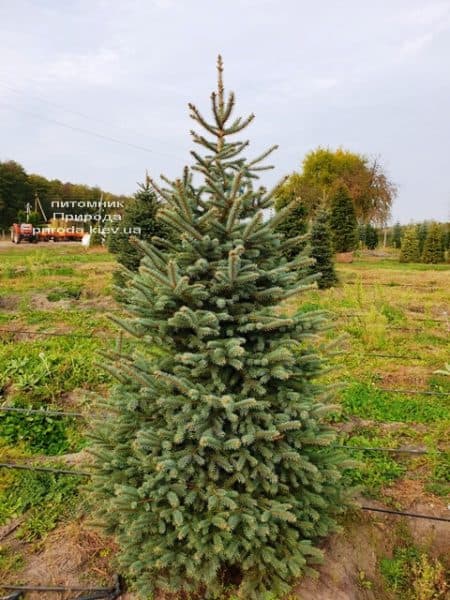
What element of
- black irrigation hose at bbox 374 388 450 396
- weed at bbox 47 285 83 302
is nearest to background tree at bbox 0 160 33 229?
weed at bbox 47 285 83 302

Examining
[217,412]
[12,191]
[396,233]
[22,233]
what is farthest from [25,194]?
[217,412]

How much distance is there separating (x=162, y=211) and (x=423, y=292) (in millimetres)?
12692

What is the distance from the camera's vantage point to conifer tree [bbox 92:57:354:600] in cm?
289

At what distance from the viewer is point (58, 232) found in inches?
1344

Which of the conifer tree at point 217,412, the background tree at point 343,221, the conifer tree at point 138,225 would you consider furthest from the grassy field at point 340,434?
the background tree at point 343,221

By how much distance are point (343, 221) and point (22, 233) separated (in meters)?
20.3

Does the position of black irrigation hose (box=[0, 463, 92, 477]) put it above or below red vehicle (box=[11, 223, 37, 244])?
below

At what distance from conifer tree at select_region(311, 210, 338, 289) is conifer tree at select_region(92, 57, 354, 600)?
1150cm

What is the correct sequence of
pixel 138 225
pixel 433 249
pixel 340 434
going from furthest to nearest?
pixel 433 249
pixel 138 225
pixel 340 434

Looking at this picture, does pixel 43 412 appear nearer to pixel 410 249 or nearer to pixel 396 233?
pixel 410 249

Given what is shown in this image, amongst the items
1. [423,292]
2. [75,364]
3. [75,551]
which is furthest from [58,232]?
[75,551]

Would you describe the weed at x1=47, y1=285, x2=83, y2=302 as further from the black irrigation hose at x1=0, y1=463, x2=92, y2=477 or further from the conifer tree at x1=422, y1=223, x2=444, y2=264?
the conifer tree at x1=422, y1=223, x2=444, y2=264

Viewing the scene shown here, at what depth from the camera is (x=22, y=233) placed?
3062 cm

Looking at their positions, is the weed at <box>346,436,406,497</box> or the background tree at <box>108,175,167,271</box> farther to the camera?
the background tree at <box>108,175,167,271</box>
